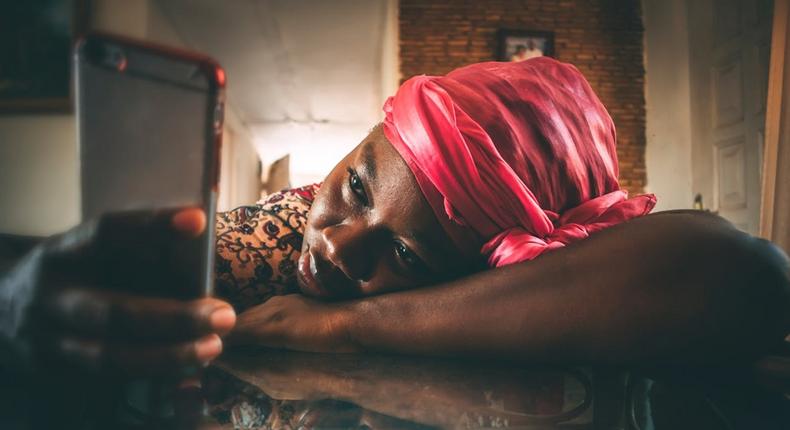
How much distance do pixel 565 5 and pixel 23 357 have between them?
3883 mm

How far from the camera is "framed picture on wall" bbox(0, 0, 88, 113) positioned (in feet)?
9.23

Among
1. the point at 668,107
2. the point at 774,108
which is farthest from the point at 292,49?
the point at 774,108

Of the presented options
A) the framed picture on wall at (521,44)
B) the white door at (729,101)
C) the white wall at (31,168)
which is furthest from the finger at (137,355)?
the framed picture on wall at (521,44)

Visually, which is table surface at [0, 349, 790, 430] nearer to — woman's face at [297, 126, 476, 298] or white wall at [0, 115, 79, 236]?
woman's face at [297, 126, 476, 298]

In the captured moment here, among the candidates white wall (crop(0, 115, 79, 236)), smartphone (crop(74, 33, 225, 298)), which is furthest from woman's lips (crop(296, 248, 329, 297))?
white wall (crop(0, 115, 79, 236))

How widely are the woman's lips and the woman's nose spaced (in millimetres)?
44

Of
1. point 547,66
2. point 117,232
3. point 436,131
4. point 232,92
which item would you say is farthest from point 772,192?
point 232,92

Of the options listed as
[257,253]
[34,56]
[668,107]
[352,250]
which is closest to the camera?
[352,250]

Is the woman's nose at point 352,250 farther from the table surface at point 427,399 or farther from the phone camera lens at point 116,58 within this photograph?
the phone camera lens at point 116,58

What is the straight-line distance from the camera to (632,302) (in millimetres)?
475

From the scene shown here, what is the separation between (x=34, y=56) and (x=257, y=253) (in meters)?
2.88

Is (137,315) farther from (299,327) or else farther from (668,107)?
(668,107)

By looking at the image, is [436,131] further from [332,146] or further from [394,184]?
[332,146]

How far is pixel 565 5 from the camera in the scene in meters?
3.60
